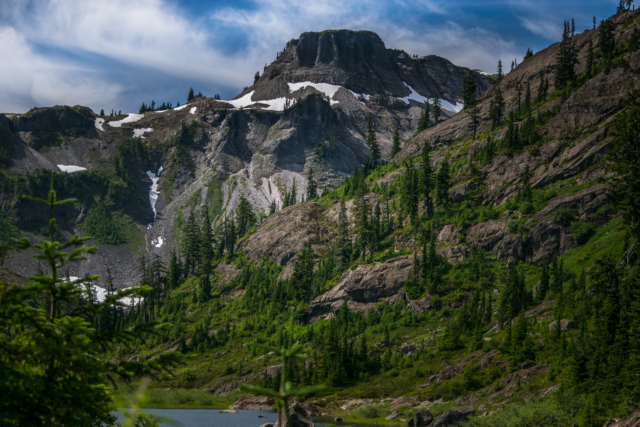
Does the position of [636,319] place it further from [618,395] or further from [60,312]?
[60,312]

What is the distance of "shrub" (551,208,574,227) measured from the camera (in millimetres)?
117875

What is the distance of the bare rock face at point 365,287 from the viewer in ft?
442

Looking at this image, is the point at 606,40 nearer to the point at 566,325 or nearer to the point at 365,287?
the point at 365,287

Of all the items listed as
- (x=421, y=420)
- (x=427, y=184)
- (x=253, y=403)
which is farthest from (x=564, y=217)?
(x=253, y=403)

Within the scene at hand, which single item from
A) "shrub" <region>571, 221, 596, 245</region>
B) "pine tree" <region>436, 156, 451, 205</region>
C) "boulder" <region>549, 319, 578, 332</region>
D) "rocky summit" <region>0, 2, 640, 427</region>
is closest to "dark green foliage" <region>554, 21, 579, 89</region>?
"rocky summit" <region>0, 2, 640, 427</region>

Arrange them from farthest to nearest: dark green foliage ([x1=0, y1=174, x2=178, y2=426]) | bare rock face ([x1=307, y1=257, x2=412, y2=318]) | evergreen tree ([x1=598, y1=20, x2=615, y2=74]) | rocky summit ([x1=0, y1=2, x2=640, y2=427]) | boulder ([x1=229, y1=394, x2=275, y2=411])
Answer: evergreen tree ([x1=598, y1=20, x2=615, y2=74])
bare rock face ([x1=307, y1=257, x2=412, y2=318])
boulder ([x1=229, y1=394, x2=275, y2=411])
rocky summit ([x1=0, y1=2, x2=640, y2=427])
dark green foliage ([x1=0, y1=174, x2=178, y2=426])

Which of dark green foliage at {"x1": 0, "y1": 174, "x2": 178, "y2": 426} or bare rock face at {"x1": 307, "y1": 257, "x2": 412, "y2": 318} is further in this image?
bare rock face at {"x1": 307, "y1": 257, "x2": 412, "y2": 318}

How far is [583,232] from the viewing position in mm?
112750

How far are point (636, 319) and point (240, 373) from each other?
91.1 metres

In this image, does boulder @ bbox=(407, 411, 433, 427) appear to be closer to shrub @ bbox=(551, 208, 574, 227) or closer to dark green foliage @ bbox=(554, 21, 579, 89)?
shrub @ bbox=(551, 208, 574, 227)

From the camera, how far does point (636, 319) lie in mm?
49312

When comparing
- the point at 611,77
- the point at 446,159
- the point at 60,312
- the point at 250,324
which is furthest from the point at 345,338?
the point at 611,77

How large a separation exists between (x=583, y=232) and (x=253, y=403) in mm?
86011

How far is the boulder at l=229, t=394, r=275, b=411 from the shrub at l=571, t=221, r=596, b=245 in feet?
265
